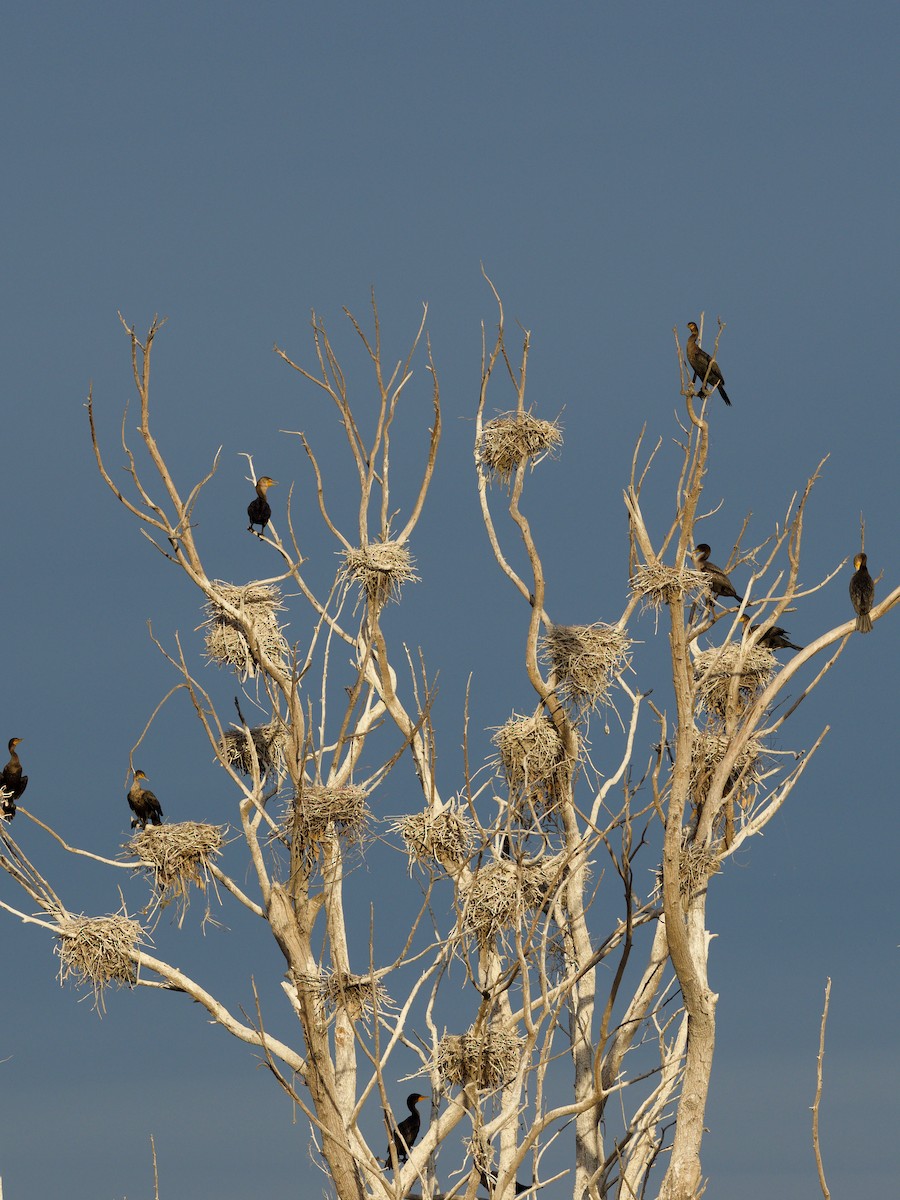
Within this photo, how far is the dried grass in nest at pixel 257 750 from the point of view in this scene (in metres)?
12.5

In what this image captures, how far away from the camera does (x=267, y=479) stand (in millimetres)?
14703

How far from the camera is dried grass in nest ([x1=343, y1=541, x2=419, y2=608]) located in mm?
11984

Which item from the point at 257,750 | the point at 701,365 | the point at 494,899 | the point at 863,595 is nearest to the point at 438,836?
the point at 494,899

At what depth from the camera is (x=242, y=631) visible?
12242 mm

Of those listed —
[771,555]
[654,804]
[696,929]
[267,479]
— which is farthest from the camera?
[267,479]

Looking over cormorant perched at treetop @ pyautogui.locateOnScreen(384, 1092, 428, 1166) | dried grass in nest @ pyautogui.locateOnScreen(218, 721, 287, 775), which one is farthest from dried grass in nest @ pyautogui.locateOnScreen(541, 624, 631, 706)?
cormorant perched at treetop @ pyautogui.locateOnScreen(384, 1092, 428, 1166)

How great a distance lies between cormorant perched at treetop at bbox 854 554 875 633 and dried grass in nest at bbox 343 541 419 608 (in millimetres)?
3043

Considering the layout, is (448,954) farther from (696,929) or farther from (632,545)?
(632,545)

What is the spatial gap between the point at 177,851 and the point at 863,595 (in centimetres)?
472

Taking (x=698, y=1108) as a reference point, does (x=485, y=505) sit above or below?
above

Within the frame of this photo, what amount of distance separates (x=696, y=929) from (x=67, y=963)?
418 cm

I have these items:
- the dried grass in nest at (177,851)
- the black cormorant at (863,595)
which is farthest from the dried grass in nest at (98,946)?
the black cormorant at (863,595)

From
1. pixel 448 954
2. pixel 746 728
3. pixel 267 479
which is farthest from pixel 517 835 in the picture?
pixel 267 479

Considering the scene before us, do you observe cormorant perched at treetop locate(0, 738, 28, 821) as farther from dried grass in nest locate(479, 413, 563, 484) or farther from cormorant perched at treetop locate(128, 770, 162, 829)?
dried grass in nest locate(479, 413, 563, 484)
